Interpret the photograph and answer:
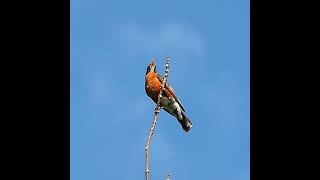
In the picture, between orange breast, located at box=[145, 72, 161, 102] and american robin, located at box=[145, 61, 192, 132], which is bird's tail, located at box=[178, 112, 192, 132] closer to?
american robin, located at box=[145, 61, 192, 132]

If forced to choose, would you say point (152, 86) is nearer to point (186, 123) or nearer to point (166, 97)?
point (166, 97)

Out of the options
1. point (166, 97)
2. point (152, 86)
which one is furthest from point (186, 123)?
point (152, 86)

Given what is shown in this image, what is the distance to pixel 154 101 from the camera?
7.68m

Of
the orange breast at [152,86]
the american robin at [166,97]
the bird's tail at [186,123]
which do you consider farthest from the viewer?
the orange breast at [152,86]

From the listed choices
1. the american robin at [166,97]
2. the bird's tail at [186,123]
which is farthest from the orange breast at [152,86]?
the bird's tail at [186,123]

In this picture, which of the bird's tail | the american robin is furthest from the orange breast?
the bird's tail

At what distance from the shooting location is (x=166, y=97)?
732cm

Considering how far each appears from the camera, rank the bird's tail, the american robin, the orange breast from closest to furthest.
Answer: the bird's tail < the american robin < the orange breast

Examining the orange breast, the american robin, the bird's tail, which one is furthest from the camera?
the orange breast

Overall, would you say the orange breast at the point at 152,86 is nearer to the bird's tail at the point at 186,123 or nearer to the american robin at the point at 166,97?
the american robin at the point at 166,97

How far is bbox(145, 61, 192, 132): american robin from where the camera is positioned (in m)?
7.07

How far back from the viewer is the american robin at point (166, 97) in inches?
279
